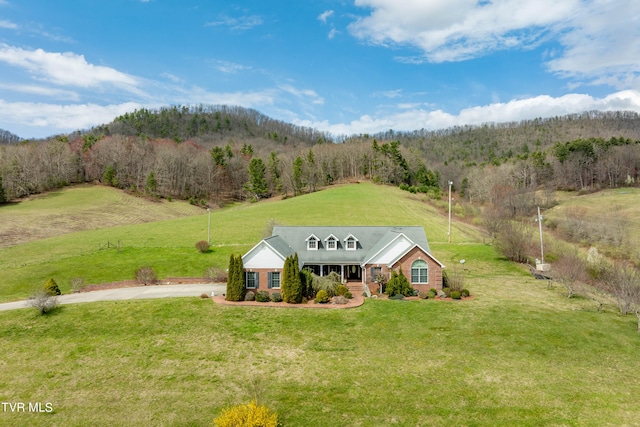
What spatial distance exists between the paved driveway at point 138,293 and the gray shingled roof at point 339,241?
8275mm

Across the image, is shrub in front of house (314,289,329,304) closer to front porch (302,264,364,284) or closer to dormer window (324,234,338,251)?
front porch (302,264,364,284)

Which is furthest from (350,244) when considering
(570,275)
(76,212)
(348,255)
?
(76,212)

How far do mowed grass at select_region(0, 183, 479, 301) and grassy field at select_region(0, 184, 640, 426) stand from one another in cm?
723

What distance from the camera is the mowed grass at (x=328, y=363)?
53.9 ft

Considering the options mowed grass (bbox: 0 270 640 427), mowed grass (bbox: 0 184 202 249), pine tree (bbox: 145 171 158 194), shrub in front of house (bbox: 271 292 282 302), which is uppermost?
pine tree (bbox: 145 171 158 194)

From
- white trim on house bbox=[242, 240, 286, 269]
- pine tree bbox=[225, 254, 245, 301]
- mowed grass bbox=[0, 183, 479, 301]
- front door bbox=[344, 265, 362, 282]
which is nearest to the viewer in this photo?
pine tree bbox=[225, 254, 245, 301]

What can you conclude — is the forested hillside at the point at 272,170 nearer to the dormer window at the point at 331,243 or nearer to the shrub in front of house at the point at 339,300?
the dormer window at the point at 331,243

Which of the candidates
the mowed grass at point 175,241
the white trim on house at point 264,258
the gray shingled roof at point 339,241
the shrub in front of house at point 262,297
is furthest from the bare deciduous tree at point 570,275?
the shrub in front of house at point 262,297

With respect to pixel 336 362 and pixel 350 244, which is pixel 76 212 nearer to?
pixel 350 244

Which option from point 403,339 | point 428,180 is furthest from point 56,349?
point 428,180

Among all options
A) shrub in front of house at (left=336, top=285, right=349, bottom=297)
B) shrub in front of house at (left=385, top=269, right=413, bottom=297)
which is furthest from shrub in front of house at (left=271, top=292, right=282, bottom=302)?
shrub in front of house at (left=385, top=269, right=413, bottom=297)

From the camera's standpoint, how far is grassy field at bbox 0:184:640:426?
53.9 feet

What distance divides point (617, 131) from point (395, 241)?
215 metres

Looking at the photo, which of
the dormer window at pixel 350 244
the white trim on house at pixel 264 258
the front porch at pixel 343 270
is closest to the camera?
the white trim on house at pixel 264 258
